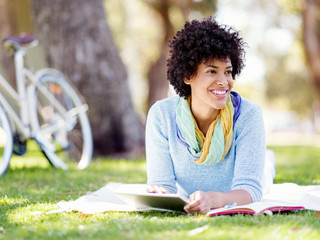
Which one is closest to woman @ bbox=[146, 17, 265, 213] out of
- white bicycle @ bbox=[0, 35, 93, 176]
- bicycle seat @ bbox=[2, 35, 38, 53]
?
white bicycle @ bbox=[0, 35, 93, 176]

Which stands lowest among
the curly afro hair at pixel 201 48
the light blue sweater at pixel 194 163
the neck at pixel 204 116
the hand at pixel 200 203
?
the hand at pixel 200 203

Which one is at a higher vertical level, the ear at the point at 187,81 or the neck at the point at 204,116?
the ear at the point at 187,81

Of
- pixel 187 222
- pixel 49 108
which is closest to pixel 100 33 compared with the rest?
pixel 49 108

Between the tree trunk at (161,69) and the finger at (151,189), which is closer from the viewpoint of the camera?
the finger at (151,189)

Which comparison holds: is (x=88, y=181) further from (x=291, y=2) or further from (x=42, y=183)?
(x=291, y=2)

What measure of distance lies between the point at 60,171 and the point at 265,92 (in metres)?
29.1

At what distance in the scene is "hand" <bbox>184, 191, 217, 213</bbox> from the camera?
2.92m

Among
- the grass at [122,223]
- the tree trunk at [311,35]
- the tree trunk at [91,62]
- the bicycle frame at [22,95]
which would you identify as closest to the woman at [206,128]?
the grass at [122,223]

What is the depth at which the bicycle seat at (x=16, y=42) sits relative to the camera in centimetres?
544

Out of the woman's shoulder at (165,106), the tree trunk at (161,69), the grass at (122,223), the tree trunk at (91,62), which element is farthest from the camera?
the tree trunk at (161,69)

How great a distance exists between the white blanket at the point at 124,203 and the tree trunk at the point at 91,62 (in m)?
3.01

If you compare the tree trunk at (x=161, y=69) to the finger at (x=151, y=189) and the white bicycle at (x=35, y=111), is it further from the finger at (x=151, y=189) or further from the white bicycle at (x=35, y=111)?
the finger at (x=151, y=189)

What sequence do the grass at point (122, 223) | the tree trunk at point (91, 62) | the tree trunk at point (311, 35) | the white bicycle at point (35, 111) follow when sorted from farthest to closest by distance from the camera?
1. the tree trunk at point (311, 35)
2. the tree trunk at point (91, 62)
3. the white bicycle at point (35, 111)
4. the grass at point (122, 223)

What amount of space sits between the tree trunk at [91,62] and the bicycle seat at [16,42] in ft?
4.92
